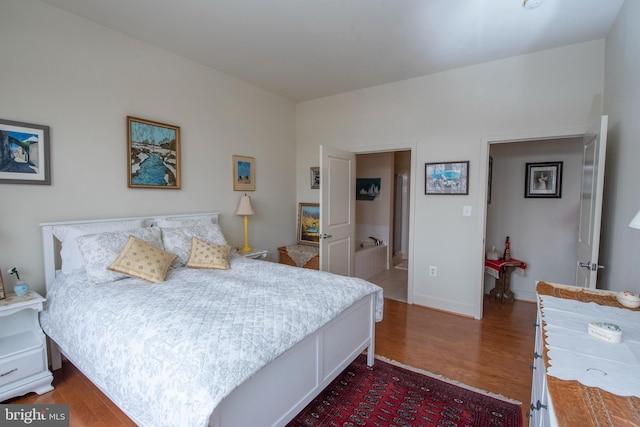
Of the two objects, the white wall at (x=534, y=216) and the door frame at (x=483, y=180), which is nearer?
the door frame at (x=483, y=180)

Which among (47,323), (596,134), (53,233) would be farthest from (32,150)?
(596,134)

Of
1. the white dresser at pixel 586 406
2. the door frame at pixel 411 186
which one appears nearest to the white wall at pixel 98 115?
the door frame at pixel 411 186

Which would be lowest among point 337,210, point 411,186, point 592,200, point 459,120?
point 337,210

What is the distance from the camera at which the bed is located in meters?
1.22

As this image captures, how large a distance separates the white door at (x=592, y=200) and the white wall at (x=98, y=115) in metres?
3.38

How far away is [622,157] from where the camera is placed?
2010mm

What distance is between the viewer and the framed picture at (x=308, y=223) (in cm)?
439

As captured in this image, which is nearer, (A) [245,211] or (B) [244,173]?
(A) [245,211]

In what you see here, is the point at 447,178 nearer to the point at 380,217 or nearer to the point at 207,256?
the point at 380,217

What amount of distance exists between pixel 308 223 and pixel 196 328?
3130 millimetres

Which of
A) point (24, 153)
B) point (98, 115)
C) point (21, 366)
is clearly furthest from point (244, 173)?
point (21, 366)

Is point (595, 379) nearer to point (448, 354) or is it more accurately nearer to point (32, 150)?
point (448, 354)

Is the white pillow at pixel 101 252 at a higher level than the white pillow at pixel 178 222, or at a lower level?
lower

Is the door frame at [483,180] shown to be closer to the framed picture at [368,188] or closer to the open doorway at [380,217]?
the open doorway at [380,217]
